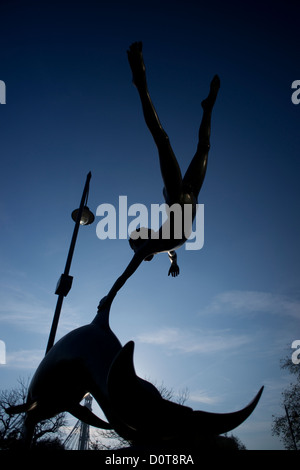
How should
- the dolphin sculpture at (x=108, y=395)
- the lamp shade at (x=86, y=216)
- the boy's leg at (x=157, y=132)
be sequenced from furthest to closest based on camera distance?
the lamp shade at (x=86, y=216), the boy's leg at (x=157, y=132), the dolphin sculpture at (x=108, y=395)

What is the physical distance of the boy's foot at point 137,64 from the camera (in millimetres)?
2359

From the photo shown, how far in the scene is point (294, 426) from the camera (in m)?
25.2

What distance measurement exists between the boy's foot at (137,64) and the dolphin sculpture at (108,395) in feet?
6.58

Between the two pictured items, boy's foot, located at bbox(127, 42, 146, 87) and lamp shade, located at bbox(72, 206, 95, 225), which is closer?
boy's foot, located at bbox(127, 42, 146, 87)

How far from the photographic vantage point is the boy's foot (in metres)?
2.36

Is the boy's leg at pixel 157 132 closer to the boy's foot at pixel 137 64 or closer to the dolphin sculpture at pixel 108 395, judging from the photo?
the boy's foot at pixel 137 64

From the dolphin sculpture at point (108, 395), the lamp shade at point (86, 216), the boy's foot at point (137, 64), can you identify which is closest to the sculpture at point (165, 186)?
the boy's foot at point (137, 64)

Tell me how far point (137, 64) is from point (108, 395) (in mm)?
2549

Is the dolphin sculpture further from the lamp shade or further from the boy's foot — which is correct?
the lamp shade

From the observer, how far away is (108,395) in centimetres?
139

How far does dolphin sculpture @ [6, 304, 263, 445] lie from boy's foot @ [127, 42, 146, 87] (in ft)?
6.58

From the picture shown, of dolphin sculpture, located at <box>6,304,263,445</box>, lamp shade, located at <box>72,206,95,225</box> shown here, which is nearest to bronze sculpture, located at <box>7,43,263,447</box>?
dolphin sculpture, located at <box>6,304,263,445</box>

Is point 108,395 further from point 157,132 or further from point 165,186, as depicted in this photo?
point 157,132
